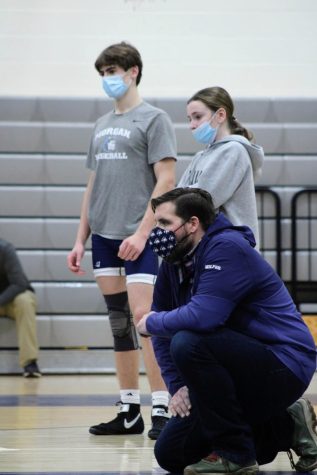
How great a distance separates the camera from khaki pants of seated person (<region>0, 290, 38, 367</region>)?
702 centimetres

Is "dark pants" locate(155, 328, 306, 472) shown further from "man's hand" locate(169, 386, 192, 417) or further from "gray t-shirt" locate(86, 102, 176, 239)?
"gray t-shirt" locate(86, 102, 176, 239)

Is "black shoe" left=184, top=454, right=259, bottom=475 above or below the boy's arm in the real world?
below

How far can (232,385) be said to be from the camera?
2.83 meters

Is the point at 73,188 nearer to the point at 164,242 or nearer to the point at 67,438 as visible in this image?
the point at 67,438

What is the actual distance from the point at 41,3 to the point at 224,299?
17.5ft

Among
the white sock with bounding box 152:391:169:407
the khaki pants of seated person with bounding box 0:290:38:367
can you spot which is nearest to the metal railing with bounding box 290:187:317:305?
the khaki pants of seated person with bounding box 0:290:38:367

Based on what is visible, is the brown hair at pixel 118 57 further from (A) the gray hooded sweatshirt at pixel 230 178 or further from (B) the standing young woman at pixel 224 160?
(A) the gray hooded sweatshirt at pixel 230 178

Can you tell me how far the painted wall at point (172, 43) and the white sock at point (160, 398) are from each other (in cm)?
405

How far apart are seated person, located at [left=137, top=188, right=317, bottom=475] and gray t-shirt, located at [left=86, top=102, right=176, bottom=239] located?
98 centimetres

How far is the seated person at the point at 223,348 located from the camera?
2805 mm

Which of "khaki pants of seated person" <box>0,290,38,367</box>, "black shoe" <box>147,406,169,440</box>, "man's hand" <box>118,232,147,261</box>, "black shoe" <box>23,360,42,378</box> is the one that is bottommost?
"black shoe" <box>23,360,42,378</box>

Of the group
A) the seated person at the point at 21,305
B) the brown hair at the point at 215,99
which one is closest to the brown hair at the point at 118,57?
the brown hair at the point at 215,99

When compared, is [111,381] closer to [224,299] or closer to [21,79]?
[21,79]

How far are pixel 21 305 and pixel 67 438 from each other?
11.2 ft
